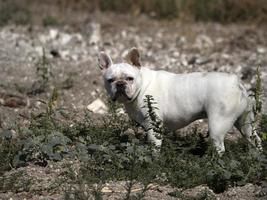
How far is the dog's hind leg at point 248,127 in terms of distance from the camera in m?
6.79

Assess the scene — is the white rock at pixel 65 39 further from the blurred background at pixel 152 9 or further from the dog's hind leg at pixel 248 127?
the dog's hind leg at pixel 248 127

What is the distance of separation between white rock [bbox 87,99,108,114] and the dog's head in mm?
1697

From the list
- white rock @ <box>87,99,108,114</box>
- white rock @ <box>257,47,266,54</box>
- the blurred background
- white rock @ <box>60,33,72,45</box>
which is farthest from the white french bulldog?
the blurred background

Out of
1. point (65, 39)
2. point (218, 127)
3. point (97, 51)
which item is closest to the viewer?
point (218, 127)

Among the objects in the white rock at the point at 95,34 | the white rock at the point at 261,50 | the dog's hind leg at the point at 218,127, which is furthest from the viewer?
the white rock at the point at 95,34

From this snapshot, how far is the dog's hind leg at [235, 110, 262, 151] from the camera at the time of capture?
6.79m

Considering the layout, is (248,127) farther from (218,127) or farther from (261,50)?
(261,50)

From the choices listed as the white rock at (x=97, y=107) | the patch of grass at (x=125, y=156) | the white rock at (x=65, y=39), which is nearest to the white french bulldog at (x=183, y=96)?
the patch of grass at (x=125, y=156)

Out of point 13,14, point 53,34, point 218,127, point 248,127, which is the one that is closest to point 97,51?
point 53,34

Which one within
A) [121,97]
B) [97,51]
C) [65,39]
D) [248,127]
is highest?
[65,39]

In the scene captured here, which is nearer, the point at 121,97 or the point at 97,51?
the point at 121,97

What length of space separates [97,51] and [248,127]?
551 centimetres

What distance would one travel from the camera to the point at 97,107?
9047 millimetres

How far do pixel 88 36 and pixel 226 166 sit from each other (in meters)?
7.68
